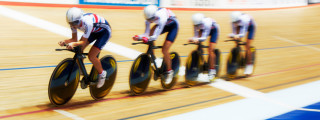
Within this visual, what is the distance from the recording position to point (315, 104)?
4195 mm

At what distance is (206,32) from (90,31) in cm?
178

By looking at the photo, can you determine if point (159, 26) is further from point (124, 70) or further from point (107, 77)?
point (124, 70)

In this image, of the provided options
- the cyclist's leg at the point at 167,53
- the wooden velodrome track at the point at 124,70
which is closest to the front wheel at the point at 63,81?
the wooden velodrome track at the point at 124,70

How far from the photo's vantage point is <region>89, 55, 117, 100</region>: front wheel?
376cm

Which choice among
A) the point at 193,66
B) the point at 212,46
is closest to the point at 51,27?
the point at 193,66

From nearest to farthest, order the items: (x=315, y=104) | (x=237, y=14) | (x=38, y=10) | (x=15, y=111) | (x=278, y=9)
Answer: (x=15, y=111), (x=315, y=104), (x=237, y=14), (x=38, y=10), (x=278, y=9)

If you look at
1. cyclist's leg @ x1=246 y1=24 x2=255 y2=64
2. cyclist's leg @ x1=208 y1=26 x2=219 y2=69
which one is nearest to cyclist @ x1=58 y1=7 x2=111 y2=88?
cyclist's leg @ x1=208 y1=26 x2=219 y2=69

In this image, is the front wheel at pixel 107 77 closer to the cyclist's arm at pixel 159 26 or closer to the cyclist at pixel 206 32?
the cyclist's arm at pixel 159 26

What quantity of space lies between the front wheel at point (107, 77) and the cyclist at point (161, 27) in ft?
1.29

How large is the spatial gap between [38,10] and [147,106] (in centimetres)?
586

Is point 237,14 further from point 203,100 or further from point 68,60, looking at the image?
point 68,60

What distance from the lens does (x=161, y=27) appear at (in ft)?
13.6

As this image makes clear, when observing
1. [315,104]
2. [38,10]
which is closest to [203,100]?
[315,104]

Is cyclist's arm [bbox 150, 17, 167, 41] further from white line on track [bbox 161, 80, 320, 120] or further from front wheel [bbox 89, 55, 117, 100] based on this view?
white line on track [bbox 161, 80, 320, 120]
